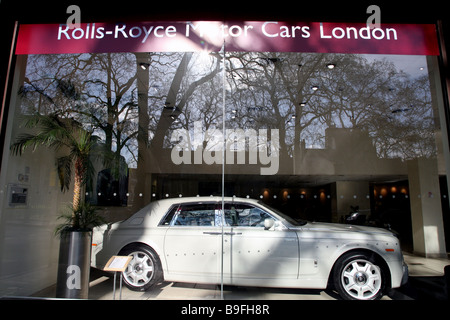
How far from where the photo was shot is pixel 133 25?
3.82 meters

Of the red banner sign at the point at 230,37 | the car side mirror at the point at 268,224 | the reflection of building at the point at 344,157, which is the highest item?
the red banner sign at the point at 230,37

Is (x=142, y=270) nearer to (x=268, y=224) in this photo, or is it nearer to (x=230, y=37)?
(x=268, y=224)

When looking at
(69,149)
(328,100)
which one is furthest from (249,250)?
(328,100)

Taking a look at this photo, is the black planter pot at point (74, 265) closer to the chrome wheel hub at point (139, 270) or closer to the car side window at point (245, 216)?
the chrome wheel hub at point (139, 270)

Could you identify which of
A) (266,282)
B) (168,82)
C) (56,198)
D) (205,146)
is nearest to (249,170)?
(205,146)

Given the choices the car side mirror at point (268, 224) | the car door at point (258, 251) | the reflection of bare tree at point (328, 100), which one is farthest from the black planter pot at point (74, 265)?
the reflection of bare tree at point (328, 100)

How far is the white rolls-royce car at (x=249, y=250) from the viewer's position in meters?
3.83

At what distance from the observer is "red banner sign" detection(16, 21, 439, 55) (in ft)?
12.2

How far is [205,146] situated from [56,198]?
3511mm

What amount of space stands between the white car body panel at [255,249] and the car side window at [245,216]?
72 millimetres

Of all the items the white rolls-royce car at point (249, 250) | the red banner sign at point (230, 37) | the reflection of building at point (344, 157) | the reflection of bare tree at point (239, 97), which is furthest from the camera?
the reflection of building at point (344, 157)

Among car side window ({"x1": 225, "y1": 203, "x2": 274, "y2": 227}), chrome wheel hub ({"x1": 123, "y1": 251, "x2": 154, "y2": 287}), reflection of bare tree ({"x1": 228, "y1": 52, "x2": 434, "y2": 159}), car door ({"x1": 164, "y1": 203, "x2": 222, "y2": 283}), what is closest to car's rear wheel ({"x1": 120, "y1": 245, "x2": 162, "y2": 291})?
chrome wheel hub ({"x1": 123, "y1": 251, "x2": 154, "y2": 287})

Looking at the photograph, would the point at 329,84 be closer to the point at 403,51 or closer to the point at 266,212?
the point at 403,51

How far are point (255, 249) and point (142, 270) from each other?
155 cm
